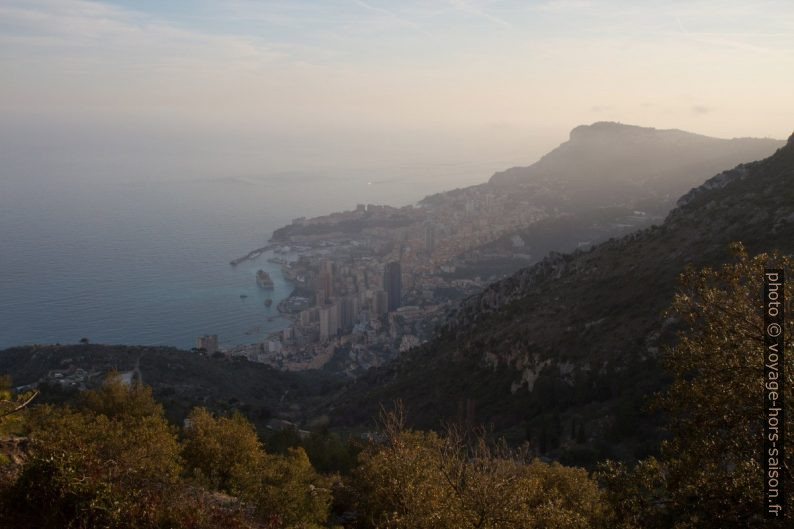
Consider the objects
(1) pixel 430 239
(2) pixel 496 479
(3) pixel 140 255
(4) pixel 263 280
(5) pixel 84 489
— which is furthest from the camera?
(1) pixel 430 239

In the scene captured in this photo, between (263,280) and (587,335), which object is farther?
(263,280)

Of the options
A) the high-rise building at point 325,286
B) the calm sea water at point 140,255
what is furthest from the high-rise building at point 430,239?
the calm sea water at point 140,255

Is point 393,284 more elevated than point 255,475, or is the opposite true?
point 255,475

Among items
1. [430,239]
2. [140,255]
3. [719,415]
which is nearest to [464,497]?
[719,415]

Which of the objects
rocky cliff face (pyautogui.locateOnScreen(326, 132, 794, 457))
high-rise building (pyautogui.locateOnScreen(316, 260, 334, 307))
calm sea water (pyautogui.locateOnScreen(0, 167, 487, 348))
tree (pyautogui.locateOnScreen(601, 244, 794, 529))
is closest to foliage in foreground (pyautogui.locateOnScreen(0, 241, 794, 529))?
tree (pyautogui.locateOnScreen(601, 244, 794, 529))

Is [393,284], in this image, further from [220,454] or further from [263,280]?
[220,454]

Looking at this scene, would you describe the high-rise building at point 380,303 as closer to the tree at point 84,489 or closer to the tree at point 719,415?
the tree at point 84,489

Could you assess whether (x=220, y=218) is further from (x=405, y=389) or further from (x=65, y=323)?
(x=405, y=389)
